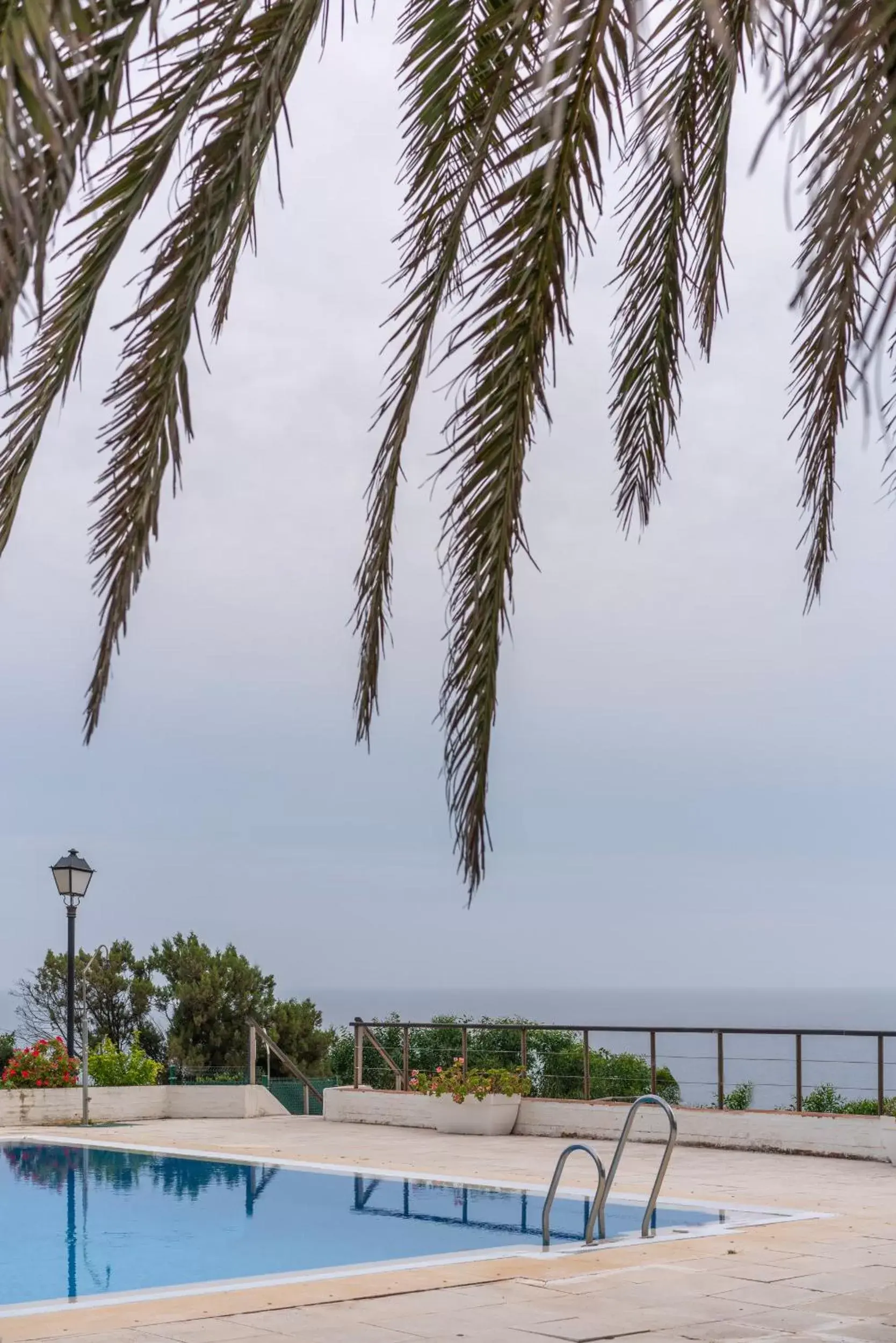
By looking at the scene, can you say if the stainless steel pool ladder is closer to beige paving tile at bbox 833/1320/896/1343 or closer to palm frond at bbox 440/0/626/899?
beige paving tile at bbox 833/1320/896/1343

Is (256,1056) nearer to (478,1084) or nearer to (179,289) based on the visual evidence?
(478,1084)

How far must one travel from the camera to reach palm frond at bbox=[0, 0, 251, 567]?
10.8ft

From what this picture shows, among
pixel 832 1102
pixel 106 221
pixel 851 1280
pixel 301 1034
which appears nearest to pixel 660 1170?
pixel 851 1280

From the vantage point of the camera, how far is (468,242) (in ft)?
15.2

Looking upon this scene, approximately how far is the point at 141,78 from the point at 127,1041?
27681mm

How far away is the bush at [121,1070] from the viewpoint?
17.6 meters

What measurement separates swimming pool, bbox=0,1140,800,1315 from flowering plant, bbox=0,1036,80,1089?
12.8 ft

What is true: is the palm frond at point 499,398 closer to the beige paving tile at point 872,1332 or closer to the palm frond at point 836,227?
the palm frond at point 836,227

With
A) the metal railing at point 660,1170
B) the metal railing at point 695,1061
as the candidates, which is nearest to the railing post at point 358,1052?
the metal railing at point 695,1061

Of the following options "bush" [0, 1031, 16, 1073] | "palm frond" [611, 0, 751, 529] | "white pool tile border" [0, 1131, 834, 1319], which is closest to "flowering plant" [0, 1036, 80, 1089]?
"white pool tile border" [0, 1131, 834, 1319]

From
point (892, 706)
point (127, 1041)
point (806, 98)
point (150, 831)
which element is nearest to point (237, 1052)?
point (127, 1041)

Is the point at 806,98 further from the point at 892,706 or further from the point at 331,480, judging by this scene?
the point at 892,706

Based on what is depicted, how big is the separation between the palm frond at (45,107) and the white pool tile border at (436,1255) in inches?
216

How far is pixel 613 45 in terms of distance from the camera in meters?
3.92
